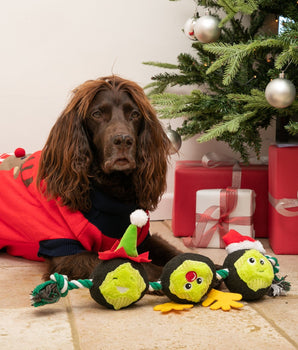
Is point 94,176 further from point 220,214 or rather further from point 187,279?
point 220,214

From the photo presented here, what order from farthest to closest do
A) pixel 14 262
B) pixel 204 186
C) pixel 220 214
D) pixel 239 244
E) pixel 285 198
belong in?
pixel 204 186 → pixel 220 214 → pixel 285 198 → pixel 14 262 → pixel 239 244

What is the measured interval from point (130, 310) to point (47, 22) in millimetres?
1851

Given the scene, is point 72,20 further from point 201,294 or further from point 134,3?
point 201,294

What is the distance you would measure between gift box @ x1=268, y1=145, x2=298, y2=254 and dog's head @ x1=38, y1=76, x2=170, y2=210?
590mm

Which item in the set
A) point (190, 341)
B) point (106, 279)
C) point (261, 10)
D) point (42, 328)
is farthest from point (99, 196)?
point (261, 10)

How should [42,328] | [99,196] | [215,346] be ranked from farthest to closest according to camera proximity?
[99,196] → [42,328] → [215,346]

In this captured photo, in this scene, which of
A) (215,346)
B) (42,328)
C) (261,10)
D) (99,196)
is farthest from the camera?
(261,10)

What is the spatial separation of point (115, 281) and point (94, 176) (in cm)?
49

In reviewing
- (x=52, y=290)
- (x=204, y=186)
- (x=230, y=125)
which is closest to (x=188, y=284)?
(x=52, y=290)

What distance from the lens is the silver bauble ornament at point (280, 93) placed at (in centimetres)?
189

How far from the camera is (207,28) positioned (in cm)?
226

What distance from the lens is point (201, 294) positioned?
55.1 inches

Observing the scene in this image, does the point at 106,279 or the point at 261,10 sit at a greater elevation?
the point at 261,10

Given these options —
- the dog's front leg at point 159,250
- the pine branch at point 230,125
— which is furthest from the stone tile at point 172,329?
the pine branch at point 230,125
